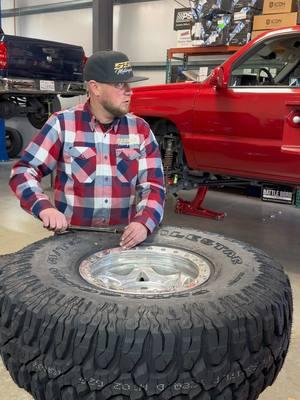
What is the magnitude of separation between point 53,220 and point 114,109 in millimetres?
572

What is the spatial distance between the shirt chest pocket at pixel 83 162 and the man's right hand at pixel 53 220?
311 millimetres

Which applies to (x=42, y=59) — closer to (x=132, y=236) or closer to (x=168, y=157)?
(x=168, y=157)

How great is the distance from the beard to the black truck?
4.12 metres

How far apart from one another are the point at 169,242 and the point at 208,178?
3.17 m

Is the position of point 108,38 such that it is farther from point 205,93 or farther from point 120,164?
point 120,164

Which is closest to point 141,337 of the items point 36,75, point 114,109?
point 114,109

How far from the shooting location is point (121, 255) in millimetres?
1621

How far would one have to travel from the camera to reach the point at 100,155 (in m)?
1.95

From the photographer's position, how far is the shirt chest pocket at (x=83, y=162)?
6.36 feet

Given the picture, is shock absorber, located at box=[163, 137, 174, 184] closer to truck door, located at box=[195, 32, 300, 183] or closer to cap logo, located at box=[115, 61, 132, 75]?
truck door, located at box=[195, 32, 300, 183]

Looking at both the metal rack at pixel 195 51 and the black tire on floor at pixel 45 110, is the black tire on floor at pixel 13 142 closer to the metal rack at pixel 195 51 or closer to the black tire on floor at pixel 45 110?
the black tire on floor at pixel 45 110

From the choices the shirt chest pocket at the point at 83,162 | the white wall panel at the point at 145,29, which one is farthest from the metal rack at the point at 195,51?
the shirt chest pocket at the point at 83,162

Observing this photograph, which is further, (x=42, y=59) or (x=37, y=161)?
(x=42, y=59)

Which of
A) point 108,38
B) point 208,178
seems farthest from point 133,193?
point 108,38
